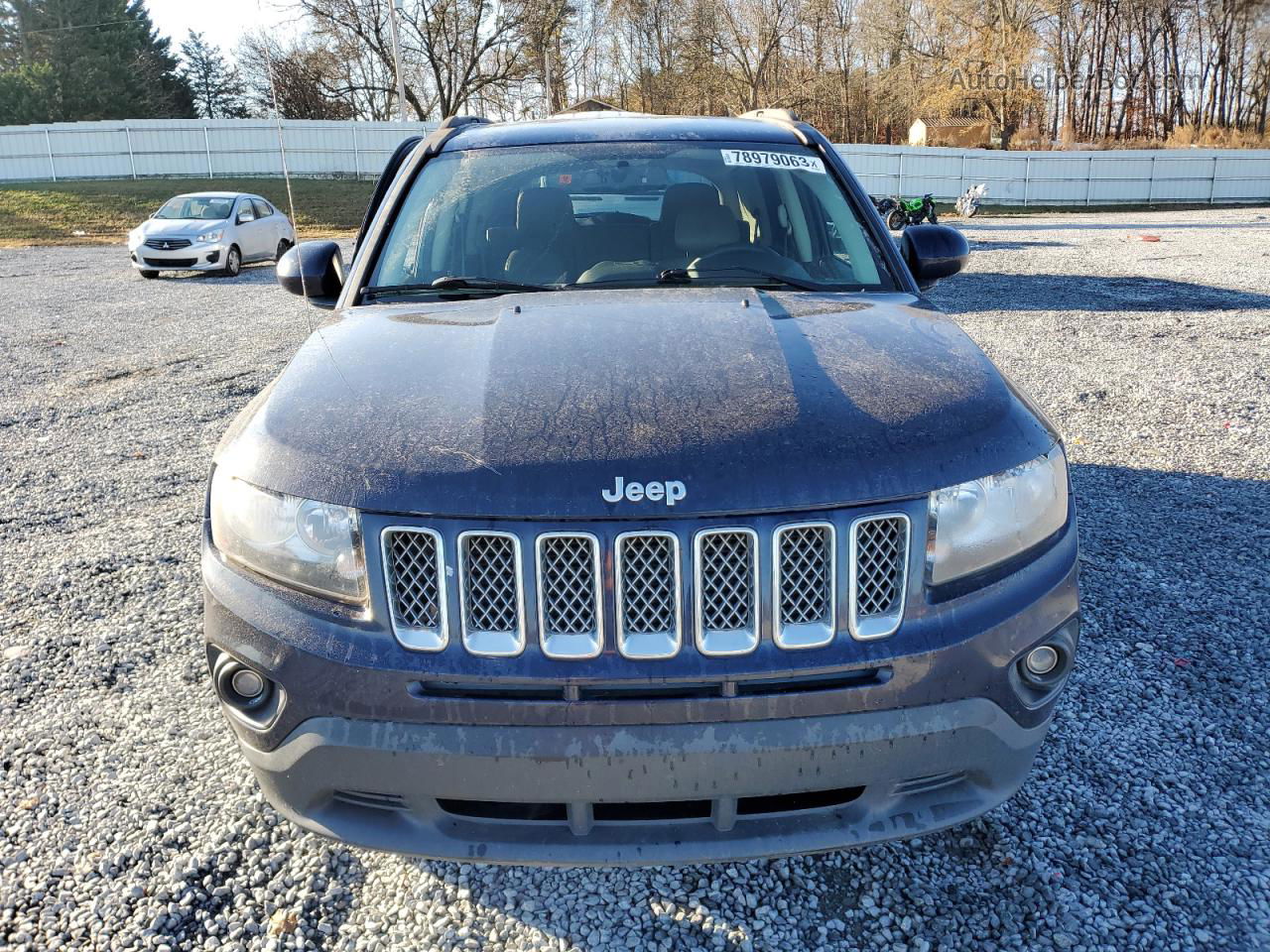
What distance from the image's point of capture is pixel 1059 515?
2143mm

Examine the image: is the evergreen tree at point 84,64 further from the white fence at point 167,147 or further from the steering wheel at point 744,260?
the steering wheel at point 744,260

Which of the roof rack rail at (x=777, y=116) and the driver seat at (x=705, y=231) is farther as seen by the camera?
the roof rack rail at (x=777, y=116)

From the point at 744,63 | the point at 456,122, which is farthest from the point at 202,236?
the point at 744,63

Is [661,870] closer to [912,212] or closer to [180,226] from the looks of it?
[180,226]

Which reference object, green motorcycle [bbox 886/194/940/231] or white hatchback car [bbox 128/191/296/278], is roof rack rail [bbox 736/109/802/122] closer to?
white hatchback car [bbox 128/191/296/278]

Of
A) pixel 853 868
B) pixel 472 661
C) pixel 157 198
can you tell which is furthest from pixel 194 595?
pixel 157 198

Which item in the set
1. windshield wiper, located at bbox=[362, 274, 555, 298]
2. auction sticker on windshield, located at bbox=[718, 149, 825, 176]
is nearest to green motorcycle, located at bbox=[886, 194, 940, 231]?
auction sticker on windshield, located at bbox=[718, 149, 825, 176]

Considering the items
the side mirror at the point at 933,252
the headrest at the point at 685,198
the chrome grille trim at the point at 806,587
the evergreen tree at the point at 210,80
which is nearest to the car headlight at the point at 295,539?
the chrome grille trim at the point at 806,587

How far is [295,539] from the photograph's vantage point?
1.98 m

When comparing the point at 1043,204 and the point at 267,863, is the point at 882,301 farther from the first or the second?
the point at 1043,204

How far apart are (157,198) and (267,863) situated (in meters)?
32.2

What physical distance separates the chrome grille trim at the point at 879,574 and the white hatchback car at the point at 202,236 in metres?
17.1

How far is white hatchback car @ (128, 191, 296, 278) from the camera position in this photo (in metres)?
16.6

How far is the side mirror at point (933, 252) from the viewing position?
3.47 m
